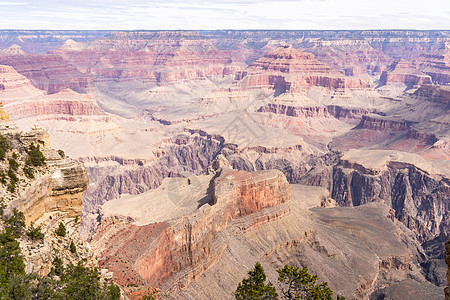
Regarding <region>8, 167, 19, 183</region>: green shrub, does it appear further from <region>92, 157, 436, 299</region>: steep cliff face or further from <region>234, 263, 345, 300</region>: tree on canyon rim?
<region>234, 263, 345, 300</region>: tree on canyon rim

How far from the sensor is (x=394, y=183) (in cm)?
15050

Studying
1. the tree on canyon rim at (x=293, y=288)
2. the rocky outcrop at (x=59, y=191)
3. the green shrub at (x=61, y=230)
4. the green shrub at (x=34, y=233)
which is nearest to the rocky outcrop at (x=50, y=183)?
the rocky outcrop at (x=59, y=191)

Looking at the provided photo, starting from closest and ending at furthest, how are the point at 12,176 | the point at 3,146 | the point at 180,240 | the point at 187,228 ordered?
the point at 12,176, the point at 3,146, the point at 180,240, the point at 187,228

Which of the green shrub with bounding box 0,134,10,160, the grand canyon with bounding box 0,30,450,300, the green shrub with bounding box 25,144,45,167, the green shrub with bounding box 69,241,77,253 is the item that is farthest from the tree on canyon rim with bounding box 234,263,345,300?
the green shrub with bounding box 0,134,10,160

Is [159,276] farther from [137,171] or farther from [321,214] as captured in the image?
[137,171]

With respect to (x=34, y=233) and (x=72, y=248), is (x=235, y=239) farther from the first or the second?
(x=34, y=233)

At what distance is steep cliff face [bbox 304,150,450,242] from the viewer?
457 ft

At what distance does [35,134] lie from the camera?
35.0 metres

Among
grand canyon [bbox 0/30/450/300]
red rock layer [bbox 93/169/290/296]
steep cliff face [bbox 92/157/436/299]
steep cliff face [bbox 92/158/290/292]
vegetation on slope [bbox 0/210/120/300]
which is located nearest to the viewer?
vegetation on slope [bbox 0/210/120/300]

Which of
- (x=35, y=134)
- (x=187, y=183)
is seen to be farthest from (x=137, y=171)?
(x=35, y=134)

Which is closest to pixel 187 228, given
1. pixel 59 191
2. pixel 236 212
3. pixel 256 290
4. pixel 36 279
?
pixel 236 212

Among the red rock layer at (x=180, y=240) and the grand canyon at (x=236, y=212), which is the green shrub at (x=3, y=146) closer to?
the grand canyon at (x=236, y=212)

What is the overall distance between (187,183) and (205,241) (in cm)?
4525

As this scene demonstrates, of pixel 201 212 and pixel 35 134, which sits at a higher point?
pixel 35 134
